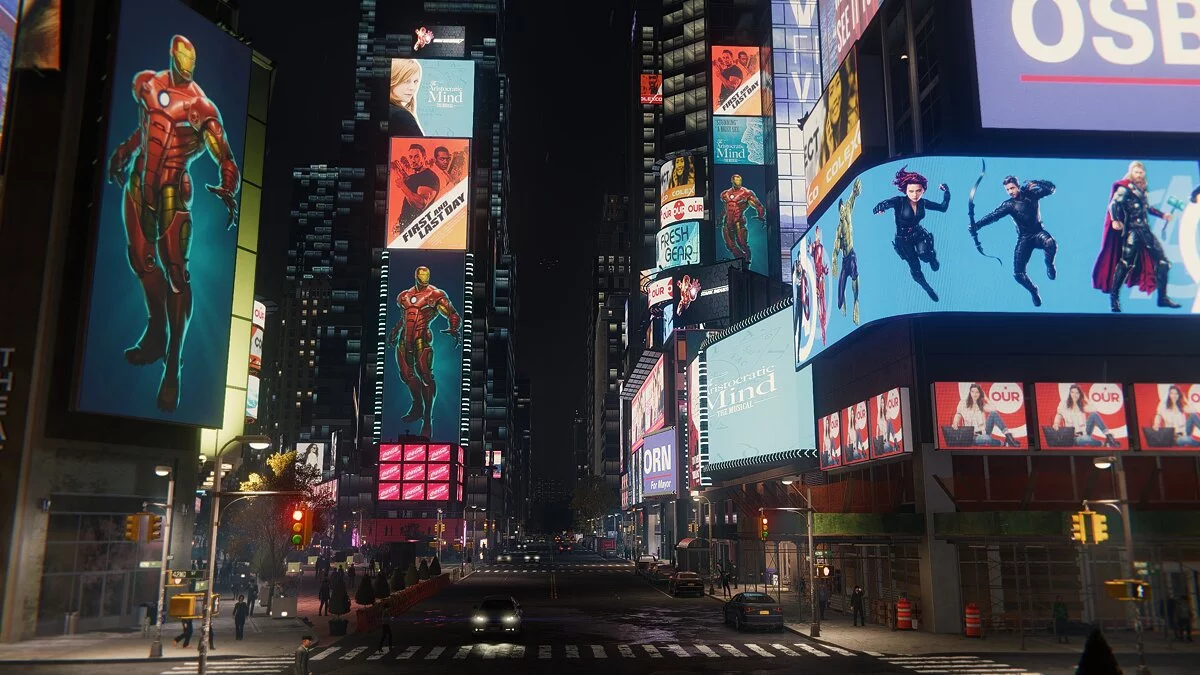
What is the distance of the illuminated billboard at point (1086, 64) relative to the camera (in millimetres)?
42125

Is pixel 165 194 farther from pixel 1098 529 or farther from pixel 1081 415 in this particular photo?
pixel 1081 415

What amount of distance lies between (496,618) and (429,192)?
105896mm

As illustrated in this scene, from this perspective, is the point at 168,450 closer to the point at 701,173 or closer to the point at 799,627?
the point at 799,627

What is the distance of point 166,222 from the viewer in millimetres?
43062

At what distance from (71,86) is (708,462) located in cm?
5821

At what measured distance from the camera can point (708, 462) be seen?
81.8 m

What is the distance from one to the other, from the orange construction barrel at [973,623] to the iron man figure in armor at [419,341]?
333 ft

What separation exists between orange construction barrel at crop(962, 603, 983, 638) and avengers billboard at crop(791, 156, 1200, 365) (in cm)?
1292

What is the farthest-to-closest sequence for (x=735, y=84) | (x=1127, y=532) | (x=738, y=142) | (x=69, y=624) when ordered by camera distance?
(x=735, y=84), (x=738, y=142), (x=69, y=624), (x=1127, y=532)

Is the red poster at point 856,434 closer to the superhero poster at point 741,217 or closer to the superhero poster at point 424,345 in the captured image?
the superhero poster at point 741,217

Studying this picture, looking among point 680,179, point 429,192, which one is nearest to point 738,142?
point 680,179

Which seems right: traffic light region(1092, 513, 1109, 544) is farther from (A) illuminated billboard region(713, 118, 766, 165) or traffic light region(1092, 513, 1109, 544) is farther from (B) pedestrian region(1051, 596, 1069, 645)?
(A) illuminated billboard region(713, 118, 766, 165)

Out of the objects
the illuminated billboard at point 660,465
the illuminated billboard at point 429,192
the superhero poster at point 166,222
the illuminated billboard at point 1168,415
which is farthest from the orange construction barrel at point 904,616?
the illuminated billboard at point 429,192

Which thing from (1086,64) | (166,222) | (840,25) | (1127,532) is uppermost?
(840,25)
